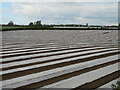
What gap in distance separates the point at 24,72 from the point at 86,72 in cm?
116

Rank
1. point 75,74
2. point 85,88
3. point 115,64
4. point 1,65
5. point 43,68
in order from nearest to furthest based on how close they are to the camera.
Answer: point 85,88 → point 75,74 → point 43,68 → point 1,65 → point 115,64

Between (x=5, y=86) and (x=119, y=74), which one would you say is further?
(x=119, y=74)

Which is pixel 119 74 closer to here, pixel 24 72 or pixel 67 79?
pixel 67 79

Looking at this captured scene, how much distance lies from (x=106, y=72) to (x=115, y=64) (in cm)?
81

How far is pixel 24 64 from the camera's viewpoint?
4.34m

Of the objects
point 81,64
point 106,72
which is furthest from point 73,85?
point 81,64

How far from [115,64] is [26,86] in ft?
7.73

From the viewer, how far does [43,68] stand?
400 centimetres

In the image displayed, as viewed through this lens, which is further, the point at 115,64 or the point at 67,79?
the point at 115,64

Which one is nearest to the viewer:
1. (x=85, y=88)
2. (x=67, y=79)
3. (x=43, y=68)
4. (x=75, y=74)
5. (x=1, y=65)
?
(x=85, y=88)

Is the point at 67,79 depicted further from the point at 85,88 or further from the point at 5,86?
the point at 5,86

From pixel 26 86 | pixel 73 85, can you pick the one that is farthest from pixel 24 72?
pixel 73 85

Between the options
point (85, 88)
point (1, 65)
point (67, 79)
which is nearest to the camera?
point (85, 88)

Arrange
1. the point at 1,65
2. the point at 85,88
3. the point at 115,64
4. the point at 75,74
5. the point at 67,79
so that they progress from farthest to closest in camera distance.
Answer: the point at 115,64 < the point at 1,65 < the point at 75,74 < the point at 67,79 < the point at 85,88
